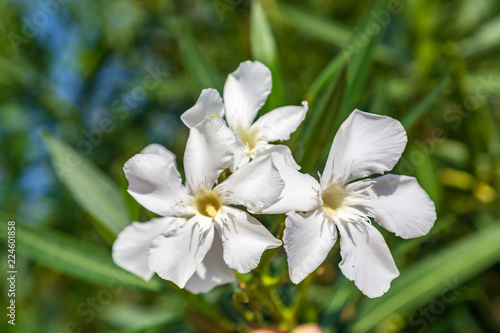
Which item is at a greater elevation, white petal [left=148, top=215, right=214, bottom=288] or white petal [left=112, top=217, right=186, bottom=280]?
white petal [left=148, top=215, right=214, bottom=288]

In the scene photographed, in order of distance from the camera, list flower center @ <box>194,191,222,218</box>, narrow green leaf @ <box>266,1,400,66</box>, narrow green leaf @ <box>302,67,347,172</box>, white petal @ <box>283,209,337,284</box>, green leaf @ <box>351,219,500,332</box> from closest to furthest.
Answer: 1. white petal @ <box>283,209,337,284</box>
2. flower center @ <box>194,191,222,218</box>
3. narrow green leaf @ <box>302,67,347,172</box>
4. green leaf @ <box>351,219,500,332</box>
5. narrow green leaf @ <box>266,1,400,66</box>

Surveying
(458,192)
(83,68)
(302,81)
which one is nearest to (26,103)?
(83,68)

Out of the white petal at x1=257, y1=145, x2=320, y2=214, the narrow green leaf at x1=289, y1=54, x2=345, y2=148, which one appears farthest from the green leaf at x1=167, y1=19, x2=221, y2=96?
the white petal at x1=257, y1=145, x2=320, y2=214

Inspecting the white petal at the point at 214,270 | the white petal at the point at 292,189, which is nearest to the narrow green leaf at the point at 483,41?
the white petal at the point at 292,189

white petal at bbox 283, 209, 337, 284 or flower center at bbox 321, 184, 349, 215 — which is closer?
white petal at bbox 283, 209, 337, 284

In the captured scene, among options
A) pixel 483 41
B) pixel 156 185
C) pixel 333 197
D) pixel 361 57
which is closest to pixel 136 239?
pixel 156 185

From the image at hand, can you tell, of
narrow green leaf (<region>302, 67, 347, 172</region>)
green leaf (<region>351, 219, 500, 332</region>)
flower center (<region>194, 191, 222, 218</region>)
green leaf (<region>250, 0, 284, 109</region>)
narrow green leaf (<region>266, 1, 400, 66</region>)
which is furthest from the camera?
narrow green leaf (<region>266, 1, 400, 66</region>)

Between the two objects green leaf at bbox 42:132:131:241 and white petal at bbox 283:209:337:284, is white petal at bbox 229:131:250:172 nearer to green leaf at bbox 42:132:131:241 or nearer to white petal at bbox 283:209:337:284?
white petal at bbox 283:209:337:284

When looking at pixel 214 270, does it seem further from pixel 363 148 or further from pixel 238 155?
pixel 363 148
